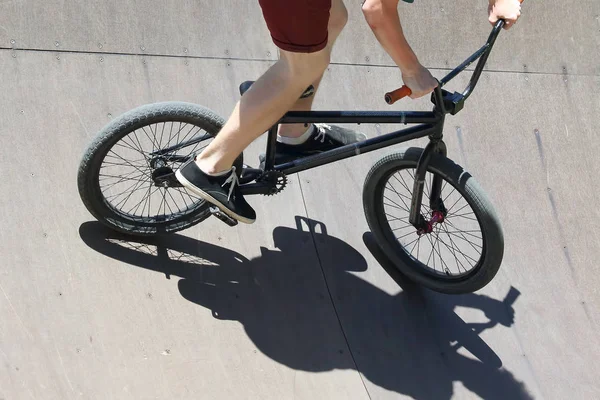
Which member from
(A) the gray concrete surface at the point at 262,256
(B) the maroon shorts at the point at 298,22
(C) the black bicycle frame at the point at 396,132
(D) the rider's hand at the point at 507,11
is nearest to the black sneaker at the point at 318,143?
Result: (C) the black bicycle frame at the point at 396,132

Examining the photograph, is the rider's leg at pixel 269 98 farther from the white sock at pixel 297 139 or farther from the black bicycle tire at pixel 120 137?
the white sock at pixel 297 139

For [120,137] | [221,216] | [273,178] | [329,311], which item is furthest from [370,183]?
[120,137]

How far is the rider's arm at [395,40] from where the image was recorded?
291cm

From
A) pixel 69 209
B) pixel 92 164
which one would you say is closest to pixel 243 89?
pixel 92 164

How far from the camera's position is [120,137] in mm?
3326

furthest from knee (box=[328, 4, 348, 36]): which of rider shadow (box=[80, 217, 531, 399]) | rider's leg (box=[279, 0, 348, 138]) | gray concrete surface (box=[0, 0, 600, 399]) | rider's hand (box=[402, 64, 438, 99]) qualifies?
rider shadow (box=[80, 217, 531, 399])

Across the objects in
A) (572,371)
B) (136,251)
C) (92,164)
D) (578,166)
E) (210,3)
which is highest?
(210,3)

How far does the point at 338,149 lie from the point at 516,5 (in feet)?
3.07

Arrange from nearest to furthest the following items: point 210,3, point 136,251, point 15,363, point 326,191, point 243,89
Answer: point 15,363
point 243,89
point 136,251
point 326,191
point 210,3

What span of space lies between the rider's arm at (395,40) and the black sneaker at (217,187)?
822 mm

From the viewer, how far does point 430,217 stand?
367cm

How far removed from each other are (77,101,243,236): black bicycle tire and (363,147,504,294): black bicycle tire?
2.26ft

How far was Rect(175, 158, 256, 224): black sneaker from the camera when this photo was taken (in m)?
3.20

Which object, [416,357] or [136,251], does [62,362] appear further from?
[416,357]
